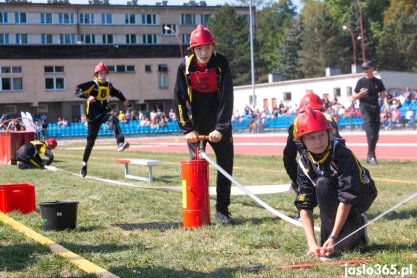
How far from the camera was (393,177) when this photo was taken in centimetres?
1219

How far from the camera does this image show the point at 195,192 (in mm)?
7625

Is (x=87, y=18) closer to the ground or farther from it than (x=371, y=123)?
farther from it

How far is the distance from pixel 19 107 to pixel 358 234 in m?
71.4

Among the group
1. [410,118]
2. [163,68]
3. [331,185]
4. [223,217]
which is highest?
[163,68]

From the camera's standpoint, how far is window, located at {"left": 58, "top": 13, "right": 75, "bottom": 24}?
87975mm

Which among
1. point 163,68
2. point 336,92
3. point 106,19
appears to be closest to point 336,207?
point 336,92

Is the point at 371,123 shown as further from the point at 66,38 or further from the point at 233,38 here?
the point at 233,38

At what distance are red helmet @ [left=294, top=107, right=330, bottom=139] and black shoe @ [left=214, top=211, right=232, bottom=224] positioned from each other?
261 centimetres

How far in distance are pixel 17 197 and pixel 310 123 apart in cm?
484

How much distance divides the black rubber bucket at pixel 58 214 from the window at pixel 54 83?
67.2m

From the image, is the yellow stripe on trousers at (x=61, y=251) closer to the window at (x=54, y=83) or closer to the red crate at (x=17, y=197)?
the red crate at (x=17, y=197)

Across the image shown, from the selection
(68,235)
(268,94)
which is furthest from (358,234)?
(268,94)

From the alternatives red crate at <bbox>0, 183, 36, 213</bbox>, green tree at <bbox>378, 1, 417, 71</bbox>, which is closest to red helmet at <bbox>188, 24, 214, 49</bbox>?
red crate at <bbox>0, 183, 36, 213</bbox>

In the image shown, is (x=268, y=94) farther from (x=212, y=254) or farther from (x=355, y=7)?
(x=212, y=254)
